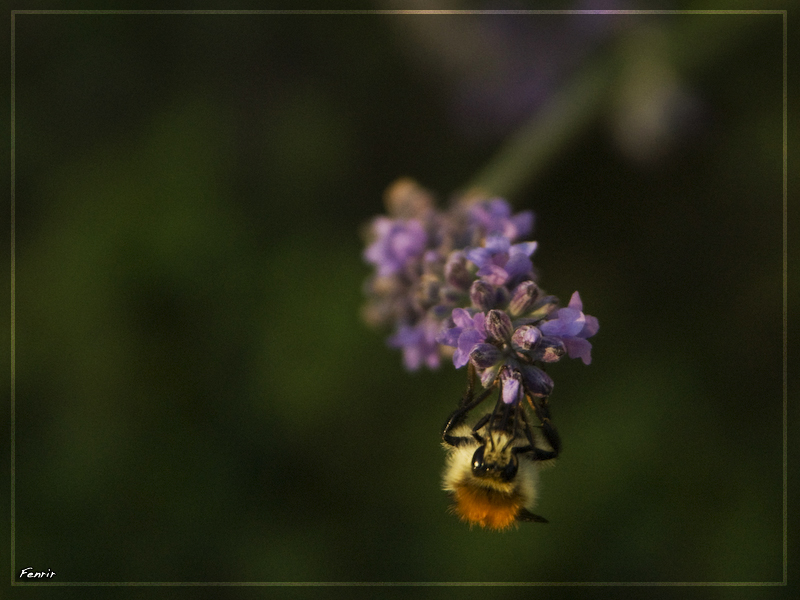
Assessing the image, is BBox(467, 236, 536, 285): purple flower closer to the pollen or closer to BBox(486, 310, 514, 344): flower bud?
BBox(486, 310, 514, 344): flower bud

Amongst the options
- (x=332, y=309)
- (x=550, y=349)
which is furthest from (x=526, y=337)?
(x=332, y=309)

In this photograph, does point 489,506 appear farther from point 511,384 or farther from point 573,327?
point 573,327

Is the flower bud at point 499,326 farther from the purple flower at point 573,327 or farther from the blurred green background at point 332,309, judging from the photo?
the blurred green background at point 332,309

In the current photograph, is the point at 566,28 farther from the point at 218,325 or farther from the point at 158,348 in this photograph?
the point at 158,348

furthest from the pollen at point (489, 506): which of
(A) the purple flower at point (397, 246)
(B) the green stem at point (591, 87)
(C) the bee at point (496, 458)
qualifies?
(B) the green stem at point (591, 87)

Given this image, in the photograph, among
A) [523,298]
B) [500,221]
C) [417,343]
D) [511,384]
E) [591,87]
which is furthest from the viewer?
[591,87]

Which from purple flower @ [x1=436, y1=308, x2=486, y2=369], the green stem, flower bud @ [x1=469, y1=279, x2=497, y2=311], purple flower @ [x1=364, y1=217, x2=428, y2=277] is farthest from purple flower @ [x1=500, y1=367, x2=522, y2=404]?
the green stem
